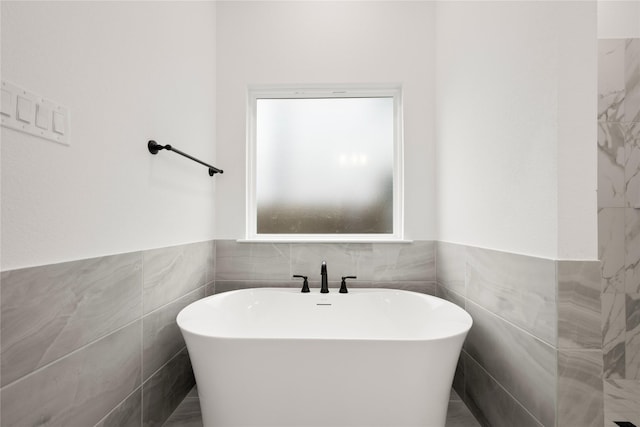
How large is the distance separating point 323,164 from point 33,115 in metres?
1.64

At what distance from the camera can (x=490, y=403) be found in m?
1.38

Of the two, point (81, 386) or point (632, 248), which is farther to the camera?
point (632, 248)

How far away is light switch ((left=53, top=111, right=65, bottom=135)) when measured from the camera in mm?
877

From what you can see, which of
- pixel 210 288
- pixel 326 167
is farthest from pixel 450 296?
pixel 210 288

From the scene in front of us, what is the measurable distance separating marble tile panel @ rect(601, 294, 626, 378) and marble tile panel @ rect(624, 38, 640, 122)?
1.05 metres

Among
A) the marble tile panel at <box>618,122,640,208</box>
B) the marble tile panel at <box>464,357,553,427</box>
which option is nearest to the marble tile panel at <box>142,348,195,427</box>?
the marble tile panel at <box>464,357,553,427</box>

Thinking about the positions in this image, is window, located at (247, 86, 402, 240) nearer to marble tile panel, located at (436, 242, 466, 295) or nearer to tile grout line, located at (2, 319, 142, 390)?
marble tile panel, located at (436, 242, 466, 295)

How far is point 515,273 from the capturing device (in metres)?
1.20

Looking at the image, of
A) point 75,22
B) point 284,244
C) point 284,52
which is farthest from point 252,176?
point 75,22

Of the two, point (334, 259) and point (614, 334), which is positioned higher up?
point (334, 259)

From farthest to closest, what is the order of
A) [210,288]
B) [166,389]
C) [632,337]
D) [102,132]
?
1. [210,288]
2. [632,337]
3. [166,389]
4. [102,132]

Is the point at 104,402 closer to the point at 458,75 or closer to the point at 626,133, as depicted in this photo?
the point at 458,75

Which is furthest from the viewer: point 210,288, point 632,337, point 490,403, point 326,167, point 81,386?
point 326,167

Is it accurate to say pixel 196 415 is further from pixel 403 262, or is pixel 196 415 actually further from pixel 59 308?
pixel 403 262
